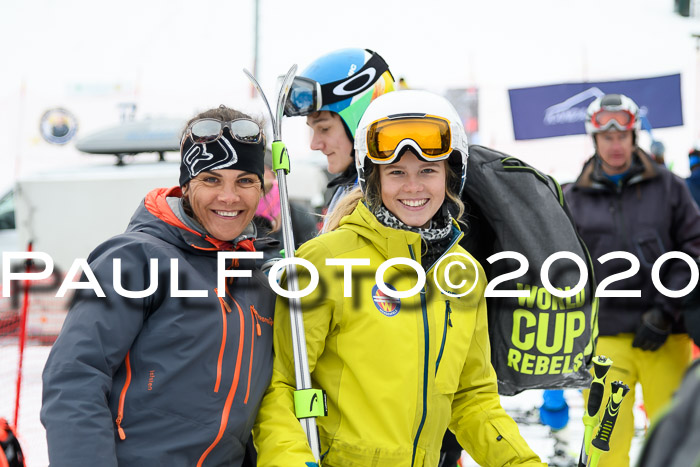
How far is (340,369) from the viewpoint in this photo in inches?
90.3

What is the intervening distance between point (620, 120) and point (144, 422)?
376 centimetres

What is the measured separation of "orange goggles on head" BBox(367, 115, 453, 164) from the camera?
242 cm

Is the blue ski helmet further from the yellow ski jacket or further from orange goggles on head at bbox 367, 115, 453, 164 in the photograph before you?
the yellow ski jacket

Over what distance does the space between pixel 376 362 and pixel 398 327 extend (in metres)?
0.13

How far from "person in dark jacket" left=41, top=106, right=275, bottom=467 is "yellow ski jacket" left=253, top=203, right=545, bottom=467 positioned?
136 millimetres

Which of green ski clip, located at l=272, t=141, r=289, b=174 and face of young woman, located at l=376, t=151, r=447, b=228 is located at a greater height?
green ski clip, located at l=272, t=141, r=289, b=174

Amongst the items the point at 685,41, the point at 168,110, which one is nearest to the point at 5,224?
the point at 168,110

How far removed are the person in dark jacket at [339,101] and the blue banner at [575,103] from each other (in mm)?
6358

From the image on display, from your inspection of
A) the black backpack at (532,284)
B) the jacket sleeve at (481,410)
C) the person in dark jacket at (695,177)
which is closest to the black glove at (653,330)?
the black backpack at (532,284)

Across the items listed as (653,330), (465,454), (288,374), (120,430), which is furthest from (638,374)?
(120,430)

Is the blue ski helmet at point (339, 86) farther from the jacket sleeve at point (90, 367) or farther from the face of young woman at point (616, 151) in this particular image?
the face of young woman at point (616, 151)

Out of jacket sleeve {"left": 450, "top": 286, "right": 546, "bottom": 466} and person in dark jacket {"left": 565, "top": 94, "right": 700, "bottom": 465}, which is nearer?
jacket sleeve {"left": 450, "top": 286, "right": 546, "bottom": 466}

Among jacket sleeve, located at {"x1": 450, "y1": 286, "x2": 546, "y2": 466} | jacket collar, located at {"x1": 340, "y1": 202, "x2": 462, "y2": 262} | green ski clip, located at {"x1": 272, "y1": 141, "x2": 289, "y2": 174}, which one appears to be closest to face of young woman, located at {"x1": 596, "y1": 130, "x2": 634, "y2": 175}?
jacket sleeve, located at {"x1": 450, "y1": 286, "x2": 546, "y2": 466}

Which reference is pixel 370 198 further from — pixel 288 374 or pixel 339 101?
pixel 339 101
